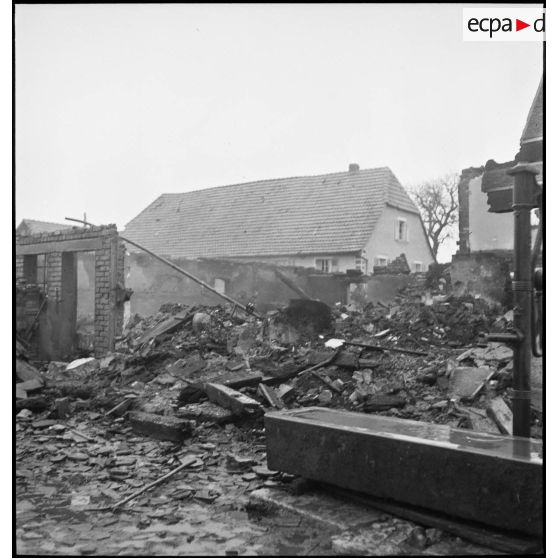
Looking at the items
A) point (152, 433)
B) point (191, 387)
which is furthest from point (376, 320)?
point (152, 433)

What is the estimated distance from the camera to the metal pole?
3.84 m

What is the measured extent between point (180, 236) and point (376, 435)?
75.7 feet

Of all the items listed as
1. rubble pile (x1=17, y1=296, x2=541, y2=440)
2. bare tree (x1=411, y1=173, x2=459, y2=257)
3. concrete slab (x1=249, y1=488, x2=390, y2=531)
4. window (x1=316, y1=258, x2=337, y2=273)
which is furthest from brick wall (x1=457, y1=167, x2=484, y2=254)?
concrete slab (x1=249, y1=488, x2=390, y2=531)

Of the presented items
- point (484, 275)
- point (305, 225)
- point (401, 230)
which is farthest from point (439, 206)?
point (484, 275)

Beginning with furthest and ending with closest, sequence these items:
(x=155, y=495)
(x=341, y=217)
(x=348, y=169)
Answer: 1. (x=348, y=169)
2. (x=341, y=217)
3. (x=155, y=495)

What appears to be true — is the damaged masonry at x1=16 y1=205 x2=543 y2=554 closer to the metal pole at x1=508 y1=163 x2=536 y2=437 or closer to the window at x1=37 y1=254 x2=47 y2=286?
the window at x1=37 y1=254 x2=47 y2=286

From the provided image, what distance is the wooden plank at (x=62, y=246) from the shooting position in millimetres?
9547

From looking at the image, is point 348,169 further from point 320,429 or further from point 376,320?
point 320,429

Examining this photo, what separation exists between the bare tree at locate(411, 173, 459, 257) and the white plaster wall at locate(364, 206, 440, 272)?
3004 mm

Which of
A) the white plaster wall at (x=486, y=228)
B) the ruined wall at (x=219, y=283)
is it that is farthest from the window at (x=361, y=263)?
the white plaster wall at (x=486, y=228)

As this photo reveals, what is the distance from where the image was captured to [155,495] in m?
Result: 4.63

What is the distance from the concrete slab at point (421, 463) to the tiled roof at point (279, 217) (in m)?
16.7

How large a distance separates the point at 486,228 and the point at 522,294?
12.4 metres

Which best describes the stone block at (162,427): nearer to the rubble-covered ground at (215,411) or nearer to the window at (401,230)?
the rubble-covered ground at (215,411)
